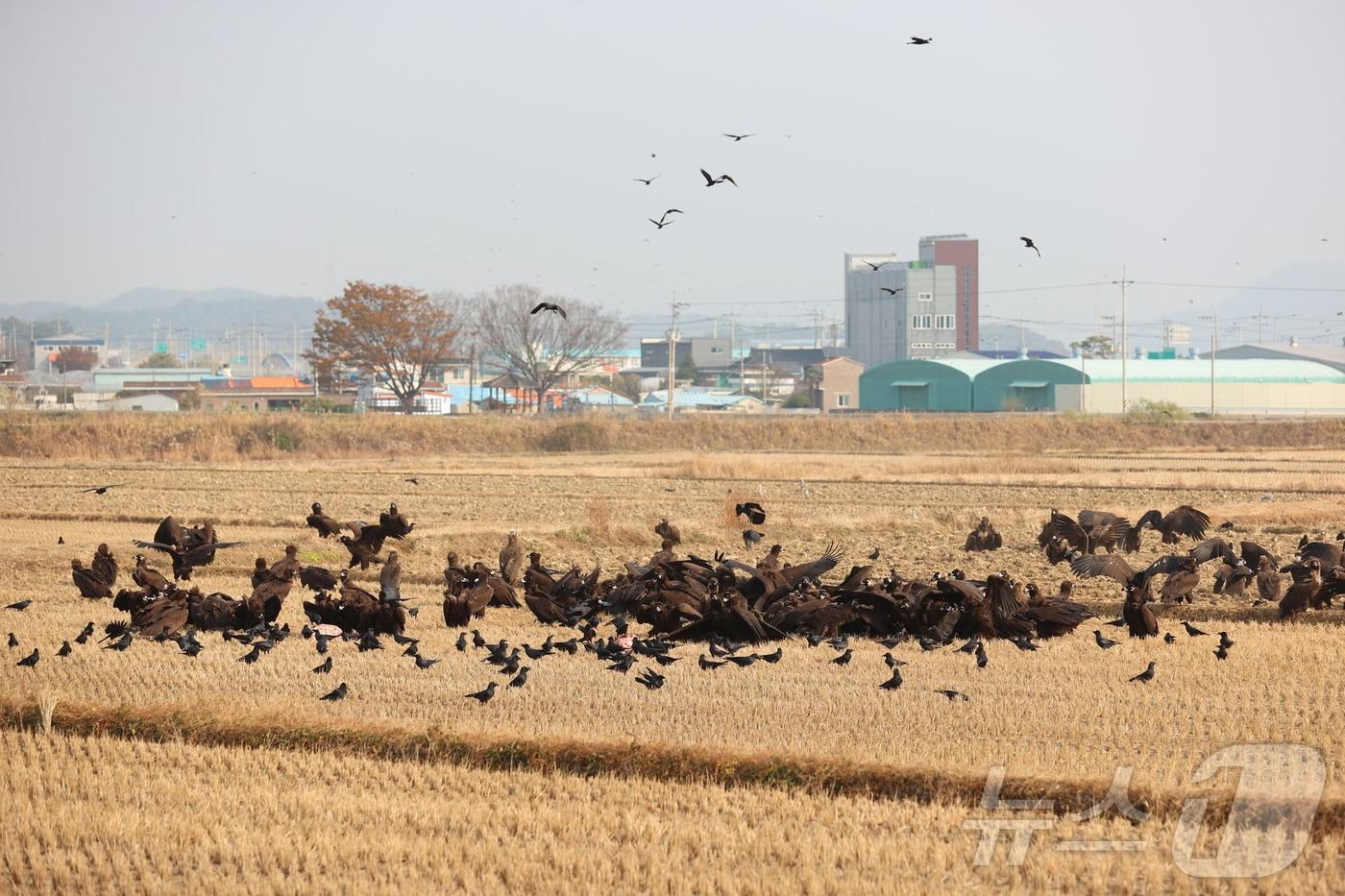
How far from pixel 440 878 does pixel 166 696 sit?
4445 millimetres

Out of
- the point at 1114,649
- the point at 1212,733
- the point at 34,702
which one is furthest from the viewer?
the point at 1114,649

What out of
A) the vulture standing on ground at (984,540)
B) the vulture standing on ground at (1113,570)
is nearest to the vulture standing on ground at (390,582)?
the vulture standing on ground at (1113,570)

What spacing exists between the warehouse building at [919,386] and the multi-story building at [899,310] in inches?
1824

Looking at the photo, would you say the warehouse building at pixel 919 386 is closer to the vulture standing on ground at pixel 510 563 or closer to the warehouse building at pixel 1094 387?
the warehouse building at pixel 1094 387

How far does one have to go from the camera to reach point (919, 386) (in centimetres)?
8625

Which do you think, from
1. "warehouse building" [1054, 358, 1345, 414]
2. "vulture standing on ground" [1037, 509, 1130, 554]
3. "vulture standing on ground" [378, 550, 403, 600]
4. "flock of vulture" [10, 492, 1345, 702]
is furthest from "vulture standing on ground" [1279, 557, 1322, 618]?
"warehouse building" [1054, 358, 1345, 414]

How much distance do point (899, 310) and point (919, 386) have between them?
65282mm

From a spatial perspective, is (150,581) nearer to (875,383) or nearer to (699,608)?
(699,608)

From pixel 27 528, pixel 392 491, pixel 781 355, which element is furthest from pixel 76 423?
pixel 781 355

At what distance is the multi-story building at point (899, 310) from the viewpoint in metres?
143

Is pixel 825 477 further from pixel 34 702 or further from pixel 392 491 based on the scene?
pixel 34 702

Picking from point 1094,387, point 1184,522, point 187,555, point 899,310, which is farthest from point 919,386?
point 187,555

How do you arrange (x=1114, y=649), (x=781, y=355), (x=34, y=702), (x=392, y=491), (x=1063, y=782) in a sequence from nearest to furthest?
(x=1063, y=782) → (x=34, y=702) → (x=1114, y=649) → (x=392, y=491) → (x=781, y=355)

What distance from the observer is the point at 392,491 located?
1235 inches
